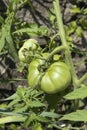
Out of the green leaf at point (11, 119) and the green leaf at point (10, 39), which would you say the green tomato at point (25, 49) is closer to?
the green leaf at point (10, 39)

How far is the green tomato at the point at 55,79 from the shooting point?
1.52 metres

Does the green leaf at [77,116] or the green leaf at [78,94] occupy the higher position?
the green leaf at [78,94]

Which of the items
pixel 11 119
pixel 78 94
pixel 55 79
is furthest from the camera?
pixel 11 119

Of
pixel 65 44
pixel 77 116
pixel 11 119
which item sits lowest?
pixel 77 116

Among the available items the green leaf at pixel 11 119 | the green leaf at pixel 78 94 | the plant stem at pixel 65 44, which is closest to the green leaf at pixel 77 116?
the green leaf at pixel 78 94

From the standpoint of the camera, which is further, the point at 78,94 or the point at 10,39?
the point at 10,39

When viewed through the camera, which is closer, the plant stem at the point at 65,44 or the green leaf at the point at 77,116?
the green leaf at the point at 77,116

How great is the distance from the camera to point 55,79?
4.99ft

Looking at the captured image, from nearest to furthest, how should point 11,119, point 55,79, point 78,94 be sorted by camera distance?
point 78,94
point 55,79
point 11,119

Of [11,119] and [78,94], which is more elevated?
[11,119]

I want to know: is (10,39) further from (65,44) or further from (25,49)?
(65,44)

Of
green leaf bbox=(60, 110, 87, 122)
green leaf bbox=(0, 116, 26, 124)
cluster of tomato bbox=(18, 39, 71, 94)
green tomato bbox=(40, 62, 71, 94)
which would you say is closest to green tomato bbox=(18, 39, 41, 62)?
cluster of tomato bbox=(18, 39, 71, 94)

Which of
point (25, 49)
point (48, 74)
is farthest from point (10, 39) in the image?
point (48, 74)

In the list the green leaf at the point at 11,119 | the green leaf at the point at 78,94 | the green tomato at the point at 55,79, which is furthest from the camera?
the green leaf at the point at 11,119
